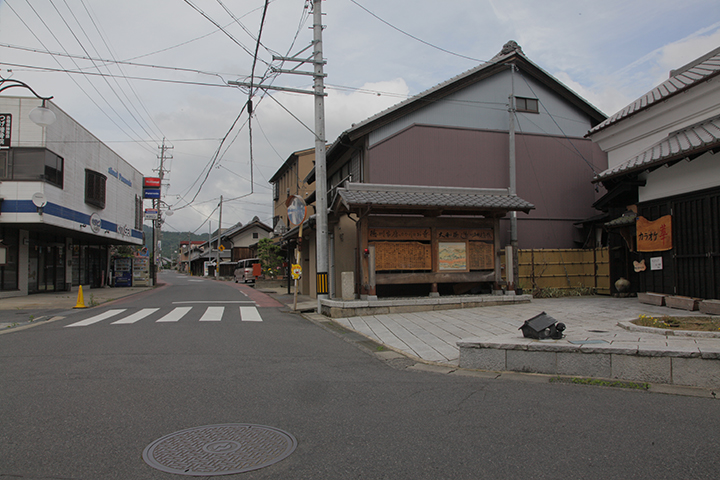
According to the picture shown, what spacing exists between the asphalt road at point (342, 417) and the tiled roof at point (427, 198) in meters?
6.14

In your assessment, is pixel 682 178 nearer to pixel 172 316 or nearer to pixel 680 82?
pixel 680 82

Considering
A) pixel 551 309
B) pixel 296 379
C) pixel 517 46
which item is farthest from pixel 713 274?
pixel 517 46

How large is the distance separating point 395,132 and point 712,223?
9983 mm

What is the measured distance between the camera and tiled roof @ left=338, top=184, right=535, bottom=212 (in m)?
12.6

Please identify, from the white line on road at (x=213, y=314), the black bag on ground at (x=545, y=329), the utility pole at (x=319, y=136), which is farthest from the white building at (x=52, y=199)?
the black bag on ground at (x=545, y=329)

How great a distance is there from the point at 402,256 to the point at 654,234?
21.1 ft

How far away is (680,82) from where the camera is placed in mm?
10938

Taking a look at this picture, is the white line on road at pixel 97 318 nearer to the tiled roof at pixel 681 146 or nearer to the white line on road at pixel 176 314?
the white line on road at pixel 176 314

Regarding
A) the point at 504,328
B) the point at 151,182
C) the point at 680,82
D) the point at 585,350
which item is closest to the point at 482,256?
the point at 504,328

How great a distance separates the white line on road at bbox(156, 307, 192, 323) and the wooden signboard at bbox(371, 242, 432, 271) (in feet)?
18.6

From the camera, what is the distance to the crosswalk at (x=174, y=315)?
11.6 m

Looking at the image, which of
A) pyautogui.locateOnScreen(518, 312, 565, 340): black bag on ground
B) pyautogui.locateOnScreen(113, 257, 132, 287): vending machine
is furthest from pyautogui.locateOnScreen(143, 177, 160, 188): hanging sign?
pyautogui.locateOnScreen(518, 312, 565, 340): black bag on ground

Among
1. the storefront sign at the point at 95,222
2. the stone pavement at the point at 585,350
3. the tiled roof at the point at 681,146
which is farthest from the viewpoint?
the storefront sign at the point at 95,222

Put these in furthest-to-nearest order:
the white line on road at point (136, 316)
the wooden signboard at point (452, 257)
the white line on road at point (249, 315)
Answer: the wooden signboard at point (452, 257), the white line on road at point (249, 315), the white line on road at point (136, 316)
